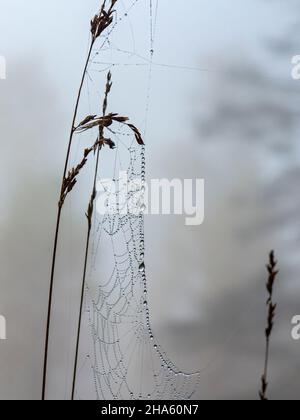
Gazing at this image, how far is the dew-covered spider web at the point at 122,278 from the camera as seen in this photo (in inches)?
52.3

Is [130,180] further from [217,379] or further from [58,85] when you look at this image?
[217,379]

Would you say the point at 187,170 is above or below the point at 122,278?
above

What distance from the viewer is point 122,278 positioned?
1.34 metres

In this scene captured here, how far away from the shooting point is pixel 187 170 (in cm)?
137

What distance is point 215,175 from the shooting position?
1376mm

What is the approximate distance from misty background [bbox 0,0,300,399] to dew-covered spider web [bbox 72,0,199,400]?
0.06ft

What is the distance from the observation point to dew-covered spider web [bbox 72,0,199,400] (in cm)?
133

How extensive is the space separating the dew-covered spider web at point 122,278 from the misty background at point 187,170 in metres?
0.02

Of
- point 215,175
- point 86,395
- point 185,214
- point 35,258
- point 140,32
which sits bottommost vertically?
point 86,395

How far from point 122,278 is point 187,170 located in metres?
0.33

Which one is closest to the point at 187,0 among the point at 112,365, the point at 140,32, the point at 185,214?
the point at 140,32

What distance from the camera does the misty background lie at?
1.32 m

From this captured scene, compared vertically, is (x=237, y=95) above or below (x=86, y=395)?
above

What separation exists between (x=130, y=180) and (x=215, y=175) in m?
0.22
